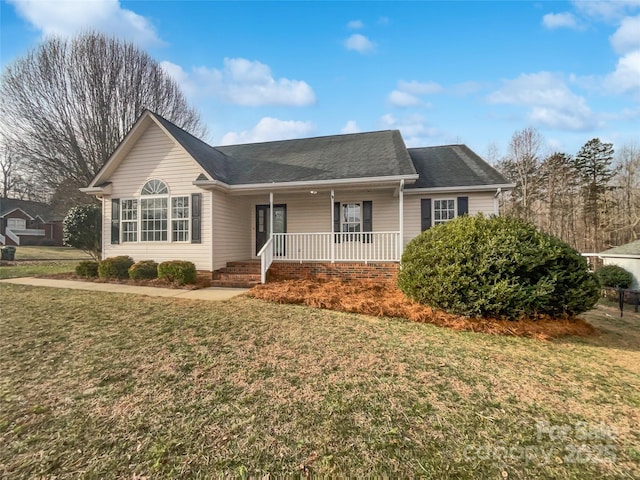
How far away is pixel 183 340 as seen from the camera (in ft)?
14.2

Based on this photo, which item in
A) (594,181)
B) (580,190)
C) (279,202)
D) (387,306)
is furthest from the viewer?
(580,190)

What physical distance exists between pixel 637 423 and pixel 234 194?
10634 mm

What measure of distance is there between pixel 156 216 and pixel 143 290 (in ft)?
10.6

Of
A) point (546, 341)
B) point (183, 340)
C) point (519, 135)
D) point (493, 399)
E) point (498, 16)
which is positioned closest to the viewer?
point (493, 399)

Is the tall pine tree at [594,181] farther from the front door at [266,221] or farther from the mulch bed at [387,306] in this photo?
the front door at [266,221]

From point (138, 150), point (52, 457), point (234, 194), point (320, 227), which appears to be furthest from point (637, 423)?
point (138, 150)

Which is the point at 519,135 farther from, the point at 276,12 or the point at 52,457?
the point at 52,457

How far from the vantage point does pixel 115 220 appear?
1057cm

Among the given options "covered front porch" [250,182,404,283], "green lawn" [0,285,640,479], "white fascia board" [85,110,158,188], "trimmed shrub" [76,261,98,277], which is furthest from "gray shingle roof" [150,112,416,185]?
"green lawn" [0,285,640,479]

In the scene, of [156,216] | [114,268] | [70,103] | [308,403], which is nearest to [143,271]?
[114,268]

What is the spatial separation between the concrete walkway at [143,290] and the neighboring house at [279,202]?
51.9 inches

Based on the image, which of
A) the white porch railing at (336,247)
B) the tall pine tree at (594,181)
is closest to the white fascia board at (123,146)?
the white porch railing at (336,247)

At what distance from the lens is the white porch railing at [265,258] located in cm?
893

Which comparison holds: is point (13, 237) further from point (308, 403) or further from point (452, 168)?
point (308, 403)
